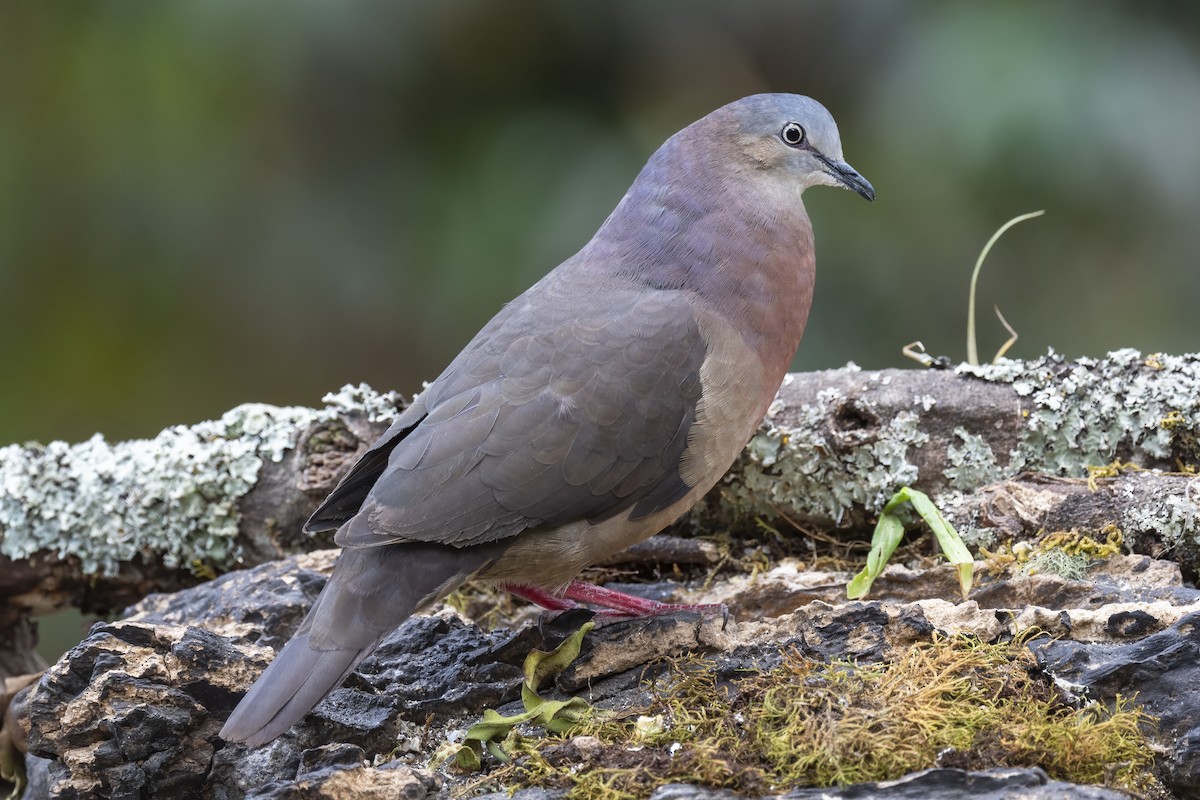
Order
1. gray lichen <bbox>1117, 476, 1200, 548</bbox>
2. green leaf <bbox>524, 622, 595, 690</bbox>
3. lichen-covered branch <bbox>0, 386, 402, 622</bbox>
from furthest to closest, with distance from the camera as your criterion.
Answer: lichen-covered branch <bbox>0, 386, 402, 622</bbox> → gray lichen <bbox>1117, 476, 1200, 548</bbox> → green leaf <bbox>524, 622, 595, 690</bbox>

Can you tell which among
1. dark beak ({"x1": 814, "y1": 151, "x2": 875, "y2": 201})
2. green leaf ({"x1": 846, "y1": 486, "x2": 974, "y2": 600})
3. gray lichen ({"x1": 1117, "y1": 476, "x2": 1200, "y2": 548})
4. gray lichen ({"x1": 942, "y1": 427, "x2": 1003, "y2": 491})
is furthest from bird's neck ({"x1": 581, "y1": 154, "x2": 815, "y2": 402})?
gray lichen ({"x1": 1117, "y1": 476, "x2": 1200, "y2": 548})

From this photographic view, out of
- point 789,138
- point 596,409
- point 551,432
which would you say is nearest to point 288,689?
point 551,432

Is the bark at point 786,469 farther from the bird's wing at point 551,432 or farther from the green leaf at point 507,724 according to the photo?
the green leaf at point 507,724

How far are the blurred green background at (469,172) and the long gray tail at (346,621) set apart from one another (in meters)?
2.91

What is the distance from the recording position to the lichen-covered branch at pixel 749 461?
3504 millimetres

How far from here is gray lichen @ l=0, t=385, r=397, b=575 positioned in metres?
3.92

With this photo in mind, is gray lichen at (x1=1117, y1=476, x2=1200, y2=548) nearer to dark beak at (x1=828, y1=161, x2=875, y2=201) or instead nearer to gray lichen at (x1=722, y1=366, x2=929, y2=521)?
gray lichen at (x1=722, y1=366, x2=929, y2=521)

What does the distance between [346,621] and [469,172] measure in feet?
12.1

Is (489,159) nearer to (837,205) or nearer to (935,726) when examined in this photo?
(837,205)

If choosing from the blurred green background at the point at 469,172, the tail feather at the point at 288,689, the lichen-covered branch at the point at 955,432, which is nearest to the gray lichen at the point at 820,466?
the lichen-covered branch at the point at 955,432

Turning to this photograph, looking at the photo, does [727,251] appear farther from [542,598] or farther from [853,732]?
[853,732]

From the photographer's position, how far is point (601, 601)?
3285 mm

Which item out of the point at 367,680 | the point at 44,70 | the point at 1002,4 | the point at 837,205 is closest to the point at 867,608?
the point at 367,680

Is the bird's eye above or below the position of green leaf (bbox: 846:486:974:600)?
above
